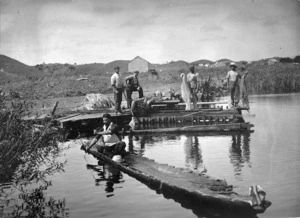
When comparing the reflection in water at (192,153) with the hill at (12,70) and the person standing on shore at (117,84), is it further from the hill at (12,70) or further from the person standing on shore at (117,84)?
the hill at (12,70)

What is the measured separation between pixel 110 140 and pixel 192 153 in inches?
107

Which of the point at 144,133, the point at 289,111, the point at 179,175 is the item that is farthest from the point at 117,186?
the point at 289,111

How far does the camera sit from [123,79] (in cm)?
1480

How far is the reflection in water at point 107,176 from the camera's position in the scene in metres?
7.77

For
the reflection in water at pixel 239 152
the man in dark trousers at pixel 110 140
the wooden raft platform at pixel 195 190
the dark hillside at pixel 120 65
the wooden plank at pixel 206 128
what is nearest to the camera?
the wooden raft platform at pixel 195 190

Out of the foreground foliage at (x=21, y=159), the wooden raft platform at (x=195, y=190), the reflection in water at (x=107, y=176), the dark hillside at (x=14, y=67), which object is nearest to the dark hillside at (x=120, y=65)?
the dark hillside at (x=14, y=67)

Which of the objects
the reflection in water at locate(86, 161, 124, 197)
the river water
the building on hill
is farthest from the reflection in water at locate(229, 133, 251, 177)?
the building on hill

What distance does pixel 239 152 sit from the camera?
10281 millimetres

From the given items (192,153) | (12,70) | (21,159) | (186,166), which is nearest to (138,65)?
(192,153)

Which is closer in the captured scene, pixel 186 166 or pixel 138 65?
pixel 186 166

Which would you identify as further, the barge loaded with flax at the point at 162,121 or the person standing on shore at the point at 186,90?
the person standing on shore at the point at 186,90

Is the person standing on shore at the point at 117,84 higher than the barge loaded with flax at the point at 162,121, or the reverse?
the person standing on shore at the point at 117,84

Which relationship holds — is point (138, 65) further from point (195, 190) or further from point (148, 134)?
point (195, 190)

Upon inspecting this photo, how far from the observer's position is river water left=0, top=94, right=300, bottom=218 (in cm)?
657
